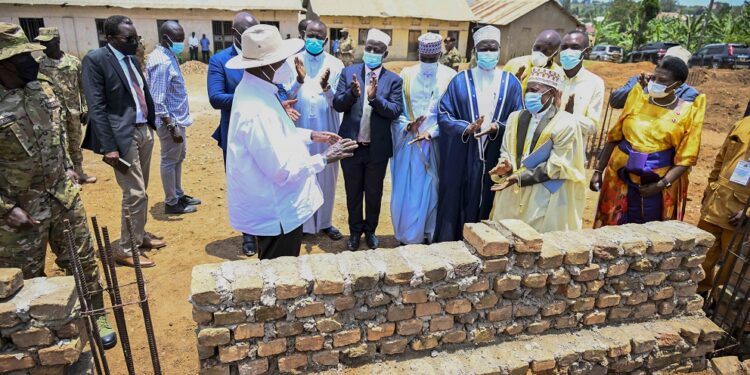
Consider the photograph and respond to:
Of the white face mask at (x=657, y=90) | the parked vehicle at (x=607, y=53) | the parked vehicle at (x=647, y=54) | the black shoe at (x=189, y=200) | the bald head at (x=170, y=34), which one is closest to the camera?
the white face mask at (x=657, y=90)

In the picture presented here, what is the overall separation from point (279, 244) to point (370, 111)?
5.72ft

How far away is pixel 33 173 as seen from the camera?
8.83ft

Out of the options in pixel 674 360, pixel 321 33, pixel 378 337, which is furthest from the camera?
pixel 321 33

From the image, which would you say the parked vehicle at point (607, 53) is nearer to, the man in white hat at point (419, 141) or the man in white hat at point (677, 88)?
the man in white hat at point (677, 88)

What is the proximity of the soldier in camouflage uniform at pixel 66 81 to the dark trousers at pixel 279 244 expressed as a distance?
3581 mm

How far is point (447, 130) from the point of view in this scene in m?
4.04

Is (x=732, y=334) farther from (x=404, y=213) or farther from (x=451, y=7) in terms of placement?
(x=451, y=7)

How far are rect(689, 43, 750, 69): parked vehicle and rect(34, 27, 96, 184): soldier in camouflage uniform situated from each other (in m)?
25.7

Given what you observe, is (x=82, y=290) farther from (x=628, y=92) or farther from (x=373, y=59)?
(x=628, y=92)

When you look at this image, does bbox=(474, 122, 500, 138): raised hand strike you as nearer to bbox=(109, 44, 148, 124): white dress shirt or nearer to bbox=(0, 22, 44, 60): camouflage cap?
bbox=(109, 44, 148, 124): white dress shirt

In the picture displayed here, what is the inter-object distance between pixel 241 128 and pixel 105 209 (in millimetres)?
3626

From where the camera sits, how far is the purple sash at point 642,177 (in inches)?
144

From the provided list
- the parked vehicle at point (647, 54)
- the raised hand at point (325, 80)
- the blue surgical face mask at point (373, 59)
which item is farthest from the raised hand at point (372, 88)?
the parked vehicle at point (647, 54)

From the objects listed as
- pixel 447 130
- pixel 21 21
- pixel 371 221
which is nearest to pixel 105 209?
pixel 371 221
